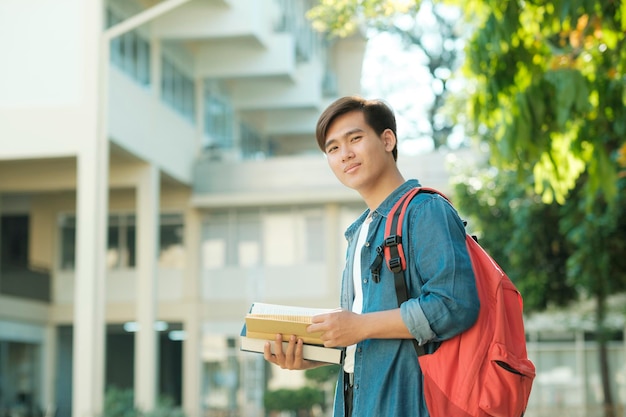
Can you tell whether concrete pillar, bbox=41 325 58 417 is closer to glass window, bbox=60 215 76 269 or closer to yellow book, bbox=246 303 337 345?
glass window, bbox=60 215 76 269

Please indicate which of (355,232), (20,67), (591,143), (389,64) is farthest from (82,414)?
(389,64)

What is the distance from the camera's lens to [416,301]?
3.02m

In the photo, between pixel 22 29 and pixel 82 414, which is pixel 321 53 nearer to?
pixel 22 29

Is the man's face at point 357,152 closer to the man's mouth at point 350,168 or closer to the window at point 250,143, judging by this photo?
the man's mouth at point 350,168

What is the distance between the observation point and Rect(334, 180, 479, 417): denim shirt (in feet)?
9.71

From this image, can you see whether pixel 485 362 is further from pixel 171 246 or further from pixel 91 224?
pixel 171 246

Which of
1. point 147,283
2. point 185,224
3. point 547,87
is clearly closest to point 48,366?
point 185,224

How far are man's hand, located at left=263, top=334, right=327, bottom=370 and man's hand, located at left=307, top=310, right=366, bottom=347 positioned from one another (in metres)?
0.17

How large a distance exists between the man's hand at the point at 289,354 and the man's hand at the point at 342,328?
0.17 meters

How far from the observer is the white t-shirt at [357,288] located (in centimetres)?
331

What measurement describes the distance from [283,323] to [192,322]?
30.4 metres

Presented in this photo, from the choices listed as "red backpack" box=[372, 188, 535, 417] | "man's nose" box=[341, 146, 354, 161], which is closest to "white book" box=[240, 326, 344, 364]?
"red backpack" box=[372, 188, 535, 417]

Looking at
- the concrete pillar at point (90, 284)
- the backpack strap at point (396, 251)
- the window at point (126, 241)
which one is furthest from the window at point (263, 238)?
the backpack strap at point (396, 251)

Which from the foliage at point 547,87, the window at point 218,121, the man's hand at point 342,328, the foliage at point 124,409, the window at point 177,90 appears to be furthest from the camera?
the window at point 218,121
